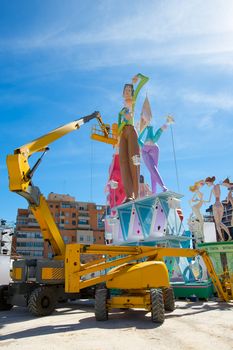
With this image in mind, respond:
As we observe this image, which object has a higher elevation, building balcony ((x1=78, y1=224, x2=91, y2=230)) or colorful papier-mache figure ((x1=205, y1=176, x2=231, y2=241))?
building balcony ((x1=78, y1=224, x2=91, y2=230))

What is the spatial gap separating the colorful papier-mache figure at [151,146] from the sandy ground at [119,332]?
1406 centimetres

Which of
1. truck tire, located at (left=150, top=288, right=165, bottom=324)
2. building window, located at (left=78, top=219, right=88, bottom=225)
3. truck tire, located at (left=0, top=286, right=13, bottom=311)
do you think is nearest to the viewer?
truck tire, located at (left=150, top=288, right=165, bottom=324)

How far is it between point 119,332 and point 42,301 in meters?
4.90

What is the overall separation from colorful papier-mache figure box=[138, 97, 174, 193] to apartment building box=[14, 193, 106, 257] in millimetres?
49331

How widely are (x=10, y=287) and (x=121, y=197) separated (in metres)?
16.3

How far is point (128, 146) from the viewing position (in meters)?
26.1

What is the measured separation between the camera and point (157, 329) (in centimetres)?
935

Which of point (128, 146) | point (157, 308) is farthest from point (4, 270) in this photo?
point (157, 308)

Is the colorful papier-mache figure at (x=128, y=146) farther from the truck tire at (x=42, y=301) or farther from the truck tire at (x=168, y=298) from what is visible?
the truck tire at (x=42, y=301)

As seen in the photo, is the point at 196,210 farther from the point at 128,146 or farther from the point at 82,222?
the point at 82,222

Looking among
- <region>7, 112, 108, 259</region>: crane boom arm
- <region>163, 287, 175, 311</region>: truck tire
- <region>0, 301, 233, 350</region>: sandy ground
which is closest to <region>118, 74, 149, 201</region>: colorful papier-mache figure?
<region>7, 112, 108, 259</region>: crane boom arm

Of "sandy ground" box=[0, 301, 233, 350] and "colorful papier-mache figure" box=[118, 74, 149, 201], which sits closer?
"sandy ground" box=[0, 301, 233, 350]

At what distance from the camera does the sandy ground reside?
25.0 feet

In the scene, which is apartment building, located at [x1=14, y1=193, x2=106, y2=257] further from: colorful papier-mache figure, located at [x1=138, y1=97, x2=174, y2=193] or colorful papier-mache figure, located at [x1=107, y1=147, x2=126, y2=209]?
colorful papier-mache figure, located at [x1=138, y1=97, x2=174, y2=193]
